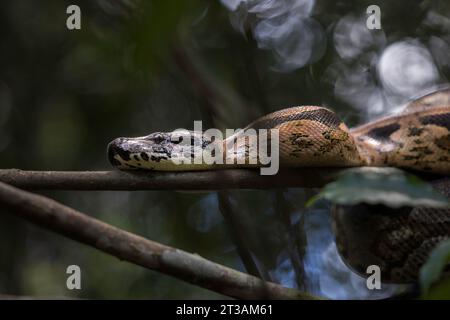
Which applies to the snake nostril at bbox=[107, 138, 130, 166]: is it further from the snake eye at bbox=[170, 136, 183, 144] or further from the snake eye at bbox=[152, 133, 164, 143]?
the snake eye at bbox=[170, 136, 183, 144]

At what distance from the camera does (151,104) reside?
872 cm

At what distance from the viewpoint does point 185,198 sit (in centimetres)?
844

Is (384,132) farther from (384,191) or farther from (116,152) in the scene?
(384,191)

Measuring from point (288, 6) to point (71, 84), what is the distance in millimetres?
3218

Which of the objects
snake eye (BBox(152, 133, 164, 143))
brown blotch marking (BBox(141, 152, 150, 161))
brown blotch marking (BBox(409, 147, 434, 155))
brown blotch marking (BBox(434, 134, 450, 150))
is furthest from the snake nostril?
brown blotch marking (BBox(434, 134, 450, 150))

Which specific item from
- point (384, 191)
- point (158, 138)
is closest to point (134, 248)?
point (384, 191)

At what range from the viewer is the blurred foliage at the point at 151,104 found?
7309 mm

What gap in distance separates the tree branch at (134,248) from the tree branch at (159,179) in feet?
3.24

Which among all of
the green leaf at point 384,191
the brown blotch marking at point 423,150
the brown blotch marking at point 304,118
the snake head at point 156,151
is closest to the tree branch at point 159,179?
the snake head at point 156,151

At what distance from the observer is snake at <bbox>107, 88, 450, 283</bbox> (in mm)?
4457

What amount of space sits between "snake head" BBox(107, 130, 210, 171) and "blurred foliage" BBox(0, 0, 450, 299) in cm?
171

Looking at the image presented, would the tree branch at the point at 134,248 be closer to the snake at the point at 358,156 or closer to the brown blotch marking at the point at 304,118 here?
the snake at the point at 358,156

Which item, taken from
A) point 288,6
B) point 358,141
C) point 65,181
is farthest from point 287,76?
point 65,181
